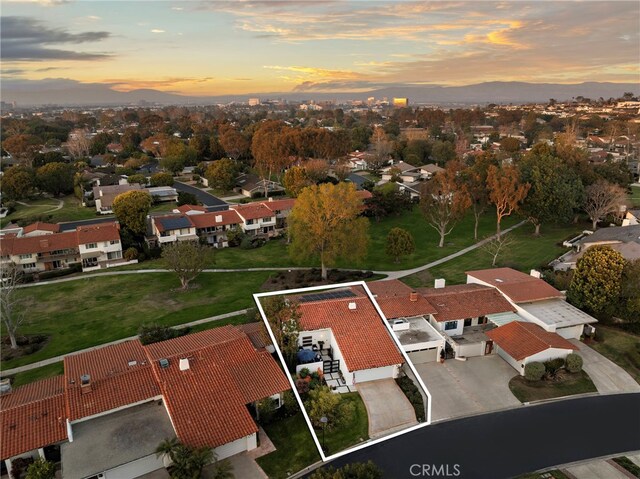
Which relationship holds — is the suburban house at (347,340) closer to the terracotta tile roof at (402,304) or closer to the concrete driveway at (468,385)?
the concrete driveway at (468,385)

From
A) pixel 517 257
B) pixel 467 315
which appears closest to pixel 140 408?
pixel 467 315

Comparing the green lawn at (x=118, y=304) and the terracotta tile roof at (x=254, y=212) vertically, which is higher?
the terracotta tile roof at (x=254, y=212)

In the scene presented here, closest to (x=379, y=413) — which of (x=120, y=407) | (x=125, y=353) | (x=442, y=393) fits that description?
(x=442, y=393)

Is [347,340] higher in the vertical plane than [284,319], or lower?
lower

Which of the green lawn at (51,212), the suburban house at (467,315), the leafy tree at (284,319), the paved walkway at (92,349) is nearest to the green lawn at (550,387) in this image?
the suburban house at (467,315)

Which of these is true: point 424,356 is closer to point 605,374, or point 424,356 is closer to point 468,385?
point 468,385

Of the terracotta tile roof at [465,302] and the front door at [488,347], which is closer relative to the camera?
the front door at [488,347]

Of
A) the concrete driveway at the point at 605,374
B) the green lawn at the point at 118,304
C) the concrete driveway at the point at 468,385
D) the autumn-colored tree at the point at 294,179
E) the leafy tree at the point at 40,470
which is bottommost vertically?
the green lawn at the point at 118,304

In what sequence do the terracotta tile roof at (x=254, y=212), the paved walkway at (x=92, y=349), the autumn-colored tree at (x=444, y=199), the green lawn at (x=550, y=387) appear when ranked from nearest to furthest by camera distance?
the green lawn at (x=550, y=387), the paved walkway at (x=92, y=349), the autumn-colored tree at (x=444, y=199), the terracotta tile roof at (x=254, y=212)

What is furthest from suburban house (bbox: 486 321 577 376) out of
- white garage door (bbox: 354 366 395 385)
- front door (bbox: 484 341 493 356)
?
white garage door (bbox: 354 366 395 385)
